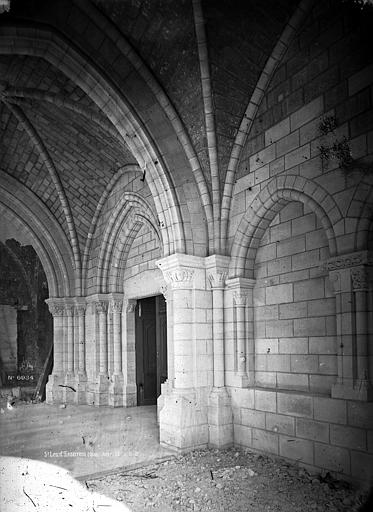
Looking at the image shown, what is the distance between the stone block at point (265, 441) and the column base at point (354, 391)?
1098 mm

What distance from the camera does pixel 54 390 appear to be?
10000 mm

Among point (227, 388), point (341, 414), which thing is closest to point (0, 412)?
point (227, 388)

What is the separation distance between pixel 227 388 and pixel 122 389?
3.64 meters

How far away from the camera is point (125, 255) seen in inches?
369

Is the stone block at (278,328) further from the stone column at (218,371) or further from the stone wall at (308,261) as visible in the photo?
the stone column at (218,371)

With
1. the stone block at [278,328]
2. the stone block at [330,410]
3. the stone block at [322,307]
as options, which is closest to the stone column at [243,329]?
the stone block at [278,328]

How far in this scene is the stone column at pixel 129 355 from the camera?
8922mm

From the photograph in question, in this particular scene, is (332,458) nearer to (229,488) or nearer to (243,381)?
(229,488)

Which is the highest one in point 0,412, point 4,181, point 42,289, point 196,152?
point 4,181

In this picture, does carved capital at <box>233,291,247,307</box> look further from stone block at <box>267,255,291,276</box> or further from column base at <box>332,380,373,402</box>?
column base at <box>332,380,373,402</box>

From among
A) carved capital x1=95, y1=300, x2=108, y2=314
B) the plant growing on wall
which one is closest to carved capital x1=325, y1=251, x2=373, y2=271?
the plant growing on wall

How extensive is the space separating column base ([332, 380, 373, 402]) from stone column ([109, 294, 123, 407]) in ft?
17.8

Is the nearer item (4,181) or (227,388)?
(227,388)

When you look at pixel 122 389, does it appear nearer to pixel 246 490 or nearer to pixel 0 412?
pixel 0 412
